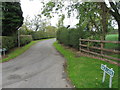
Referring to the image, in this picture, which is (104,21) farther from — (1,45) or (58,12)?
(1,45)

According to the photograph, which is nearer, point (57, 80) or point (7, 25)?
point (57, 80)

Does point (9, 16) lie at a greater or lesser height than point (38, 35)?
greater

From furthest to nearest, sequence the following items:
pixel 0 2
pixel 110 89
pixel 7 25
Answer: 1. pixel 7 25
2. pixel 0 2
3. pixel 110 89

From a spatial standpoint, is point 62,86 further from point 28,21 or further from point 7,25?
point 28,21

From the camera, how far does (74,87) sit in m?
4.09

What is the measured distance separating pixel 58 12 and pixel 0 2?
6.49 metres

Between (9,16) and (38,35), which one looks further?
(38,35)

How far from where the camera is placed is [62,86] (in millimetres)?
4203

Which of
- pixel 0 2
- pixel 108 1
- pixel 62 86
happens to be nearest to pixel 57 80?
pixel 62 86

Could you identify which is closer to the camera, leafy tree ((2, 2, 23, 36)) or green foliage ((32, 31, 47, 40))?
leafy tree ((2, 2, 23, 36))

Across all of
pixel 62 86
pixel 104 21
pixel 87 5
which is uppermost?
pixel 87 5

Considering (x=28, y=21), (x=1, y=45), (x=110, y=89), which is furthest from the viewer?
(x=28, y=21)

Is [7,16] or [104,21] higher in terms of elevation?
[7,16]

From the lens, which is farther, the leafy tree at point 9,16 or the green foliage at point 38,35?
the green foliage at point 38,35
